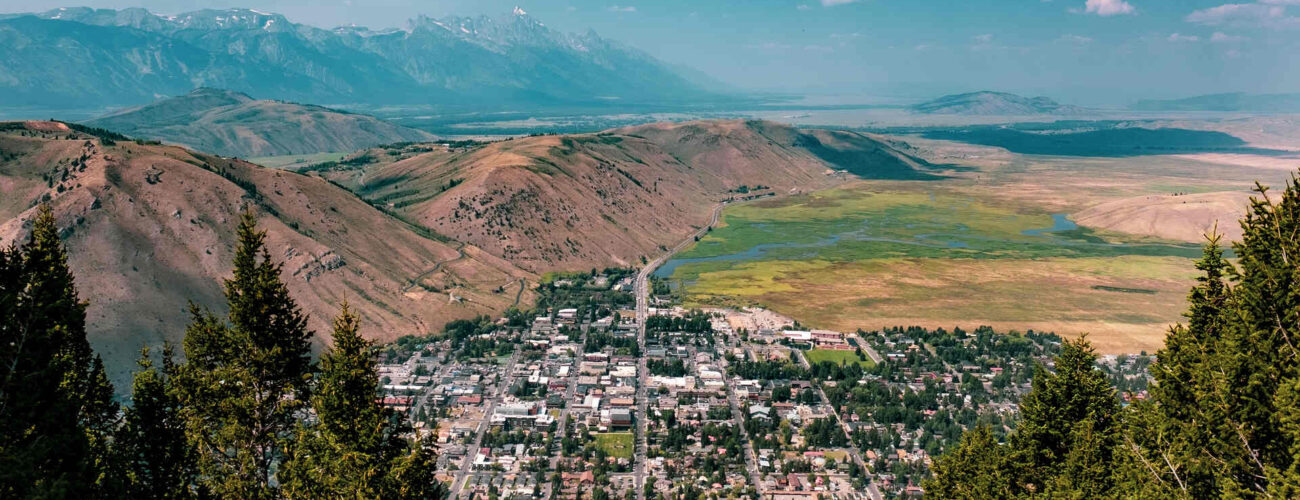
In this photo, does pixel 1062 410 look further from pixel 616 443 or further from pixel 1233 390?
pixel 616 443

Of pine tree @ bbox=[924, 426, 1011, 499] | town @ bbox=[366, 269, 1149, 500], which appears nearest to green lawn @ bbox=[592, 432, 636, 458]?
town @ bbox=[366, 269, 1149, 500]

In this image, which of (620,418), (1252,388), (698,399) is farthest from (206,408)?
(698,399)

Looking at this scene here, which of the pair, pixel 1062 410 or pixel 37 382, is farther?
pixel 1062 410

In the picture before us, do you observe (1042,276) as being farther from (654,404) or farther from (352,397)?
(352,397)

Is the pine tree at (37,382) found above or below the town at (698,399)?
above

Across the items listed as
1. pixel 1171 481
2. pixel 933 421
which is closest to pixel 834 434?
pixel 933 421

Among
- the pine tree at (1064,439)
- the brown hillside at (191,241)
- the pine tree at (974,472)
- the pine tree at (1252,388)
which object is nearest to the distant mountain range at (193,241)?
the brown hillside at (191,241)

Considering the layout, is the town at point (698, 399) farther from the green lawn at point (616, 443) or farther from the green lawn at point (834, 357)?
the green lawn at point (834, 357)
